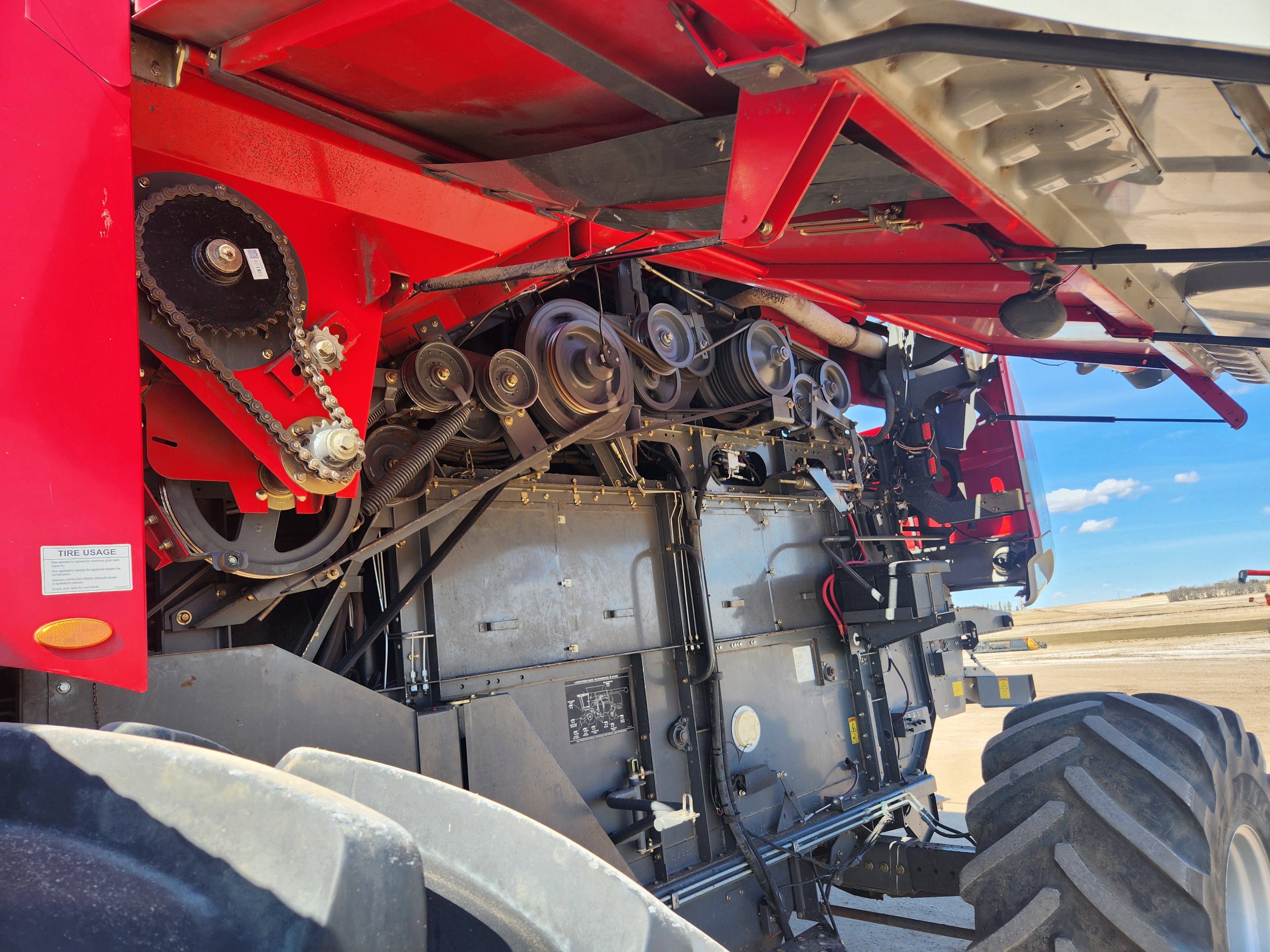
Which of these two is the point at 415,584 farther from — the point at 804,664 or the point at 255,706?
the point at 804,664

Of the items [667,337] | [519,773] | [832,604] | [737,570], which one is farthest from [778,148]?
[832,604]

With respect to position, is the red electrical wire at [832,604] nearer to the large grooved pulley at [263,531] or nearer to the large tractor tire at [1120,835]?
the large tractor tire at [1120,835]

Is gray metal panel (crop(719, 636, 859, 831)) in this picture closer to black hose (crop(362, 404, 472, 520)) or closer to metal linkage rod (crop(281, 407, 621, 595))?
metal linkage rod (crop(281, 407, 621, 595))

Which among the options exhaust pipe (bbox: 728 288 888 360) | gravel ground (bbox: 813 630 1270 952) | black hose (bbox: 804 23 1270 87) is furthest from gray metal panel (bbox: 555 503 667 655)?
black hose (bbox: 804 23 1270 87)

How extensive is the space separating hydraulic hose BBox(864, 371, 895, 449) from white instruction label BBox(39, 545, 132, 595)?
5281 millimetres

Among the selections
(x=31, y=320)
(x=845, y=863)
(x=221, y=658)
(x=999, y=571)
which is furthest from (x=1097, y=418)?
(x=31, y=320)

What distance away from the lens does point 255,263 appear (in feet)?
7.02

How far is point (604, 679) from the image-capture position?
3975 millimetres

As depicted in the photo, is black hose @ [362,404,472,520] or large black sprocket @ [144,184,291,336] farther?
black hose @ [362,404,472,520]

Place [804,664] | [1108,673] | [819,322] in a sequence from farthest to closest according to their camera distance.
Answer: [1108,673]
[819,322]
[804,664]

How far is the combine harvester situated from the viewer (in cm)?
105

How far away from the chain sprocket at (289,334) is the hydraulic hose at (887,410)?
15.2 feet

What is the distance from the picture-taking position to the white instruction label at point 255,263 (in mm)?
2137

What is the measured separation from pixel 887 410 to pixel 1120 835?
386 centimetres
